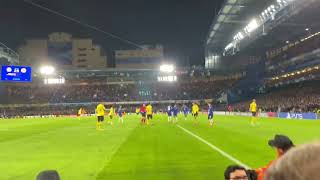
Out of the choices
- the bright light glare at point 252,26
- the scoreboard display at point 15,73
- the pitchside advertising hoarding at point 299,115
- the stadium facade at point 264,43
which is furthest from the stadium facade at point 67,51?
the pitchside advertising hoarding at point 299,115

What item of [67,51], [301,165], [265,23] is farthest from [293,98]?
[67,51]

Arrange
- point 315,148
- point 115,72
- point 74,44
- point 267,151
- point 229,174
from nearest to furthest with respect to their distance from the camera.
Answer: point 315,148 → point 229,174 → point 267,151 → point 115,72 → point 74,44

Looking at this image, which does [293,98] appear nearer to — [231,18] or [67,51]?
[231,18]

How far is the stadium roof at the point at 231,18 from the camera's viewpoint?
2307 inches

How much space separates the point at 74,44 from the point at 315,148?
18092 centimetres

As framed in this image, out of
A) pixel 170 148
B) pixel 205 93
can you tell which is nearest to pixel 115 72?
pixel 205 93

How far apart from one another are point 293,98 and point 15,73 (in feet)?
128

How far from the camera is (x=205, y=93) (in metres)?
124

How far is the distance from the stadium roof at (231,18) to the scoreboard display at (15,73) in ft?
79.6

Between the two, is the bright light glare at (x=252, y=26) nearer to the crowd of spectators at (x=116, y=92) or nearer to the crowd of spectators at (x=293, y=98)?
the crowd of spectators at (x=293, y=98)

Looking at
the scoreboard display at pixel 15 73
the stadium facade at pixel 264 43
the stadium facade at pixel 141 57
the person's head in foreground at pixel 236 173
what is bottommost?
the person's head in foreground at pixel 236 173

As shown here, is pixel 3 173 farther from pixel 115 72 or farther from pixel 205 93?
pixel 205 93

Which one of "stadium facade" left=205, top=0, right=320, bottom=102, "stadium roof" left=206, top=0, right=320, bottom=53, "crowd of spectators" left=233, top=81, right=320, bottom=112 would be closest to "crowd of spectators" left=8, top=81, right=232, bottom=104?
"stadium facade" left=205, top=0, right=320, bottom=102

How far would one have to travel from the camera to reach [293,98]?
7412 centimetres
